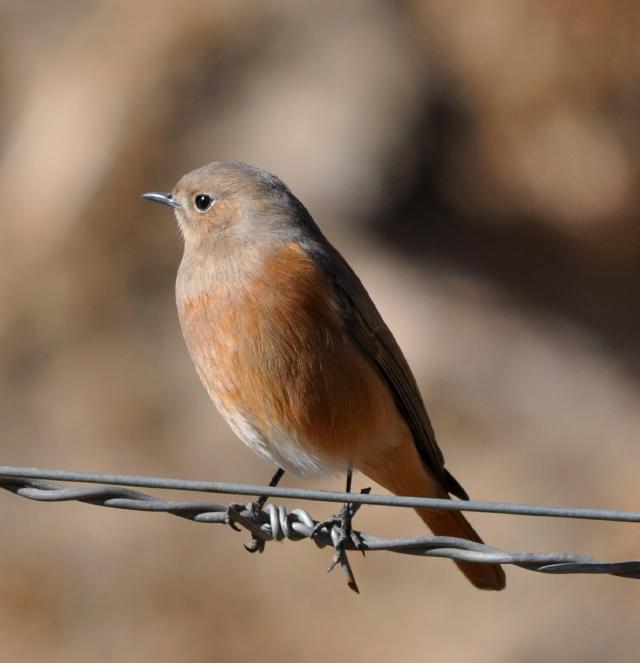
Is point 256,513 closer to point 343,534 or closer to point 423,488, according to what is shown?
point 343,534

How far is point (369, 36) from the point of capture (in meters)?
9.18

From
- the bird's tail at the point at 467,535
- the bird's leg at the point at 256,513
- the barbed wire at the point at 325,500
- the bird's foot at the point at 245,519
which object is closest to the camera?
the barbed wire at the point at 325,500

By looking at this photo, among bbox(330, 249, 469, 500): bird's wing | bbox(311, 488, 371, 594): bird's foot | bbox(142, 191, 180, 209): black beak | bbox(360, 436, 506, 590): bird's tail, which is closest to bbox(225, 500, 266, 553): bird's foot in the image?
bbox(311, 488, 371, 594): bird's foot

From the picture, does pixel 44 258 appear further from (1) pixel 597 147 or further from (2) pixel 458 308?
(1) pixel 597 147

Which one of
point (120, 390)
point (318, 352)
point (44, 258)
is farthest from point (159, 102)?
point (318, 352)

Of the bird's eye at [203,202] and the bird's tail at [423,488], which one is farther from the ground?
the bird's eye at [203,202]

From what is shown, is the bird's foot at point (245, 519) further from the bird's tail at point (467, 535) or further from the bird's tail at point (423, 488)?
the bird's tail at point (467, 535)

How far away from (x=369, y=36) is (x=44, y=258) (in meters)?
3.13

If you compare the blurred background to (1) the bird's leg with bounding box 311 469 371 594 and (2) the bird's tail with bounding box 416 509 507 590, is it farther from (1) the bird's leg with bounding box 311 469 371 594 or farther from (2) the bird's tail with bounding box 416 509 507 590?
(1) the bird's leg with bounding box 311 469 371 594

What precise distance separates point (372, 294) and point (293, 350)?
419 cm

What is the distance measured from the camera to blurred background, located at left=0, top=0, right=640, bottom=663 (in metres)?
8.85

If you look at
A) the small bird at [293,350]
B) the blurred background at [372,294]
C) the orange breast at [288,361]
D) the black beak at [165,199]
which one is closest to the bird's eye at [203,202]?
the small bird at [293,350]

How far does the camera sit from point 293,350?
16.4 feet

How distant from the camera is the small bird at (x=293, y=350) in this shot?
5.01 meters
